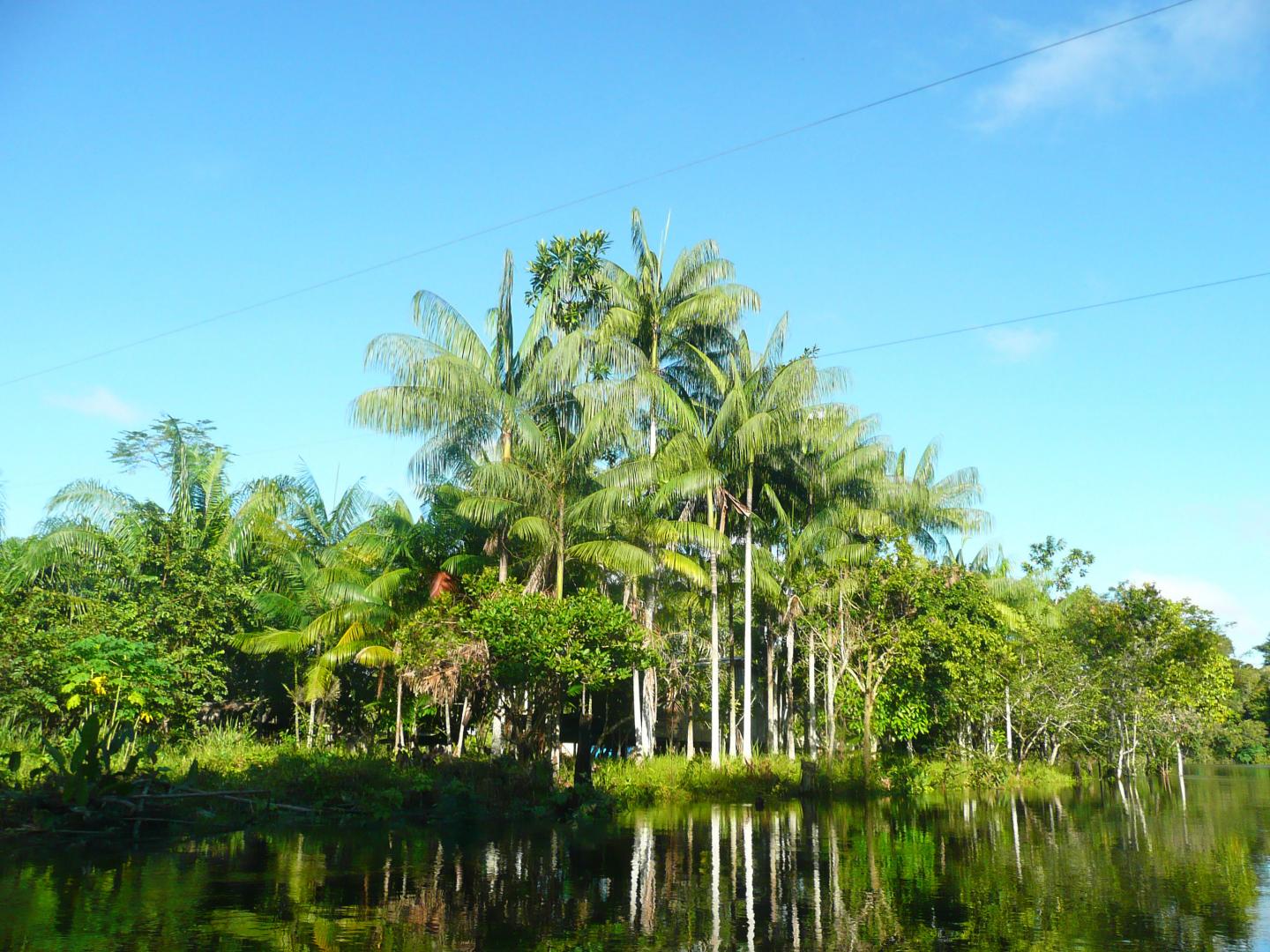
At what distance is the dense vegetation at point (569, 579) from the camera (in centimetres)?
2330

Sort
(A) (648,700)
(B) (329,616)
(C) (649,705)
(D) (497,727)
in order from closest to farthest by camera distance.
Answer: (D) (497,727) < (B) (329,616) < (A) (648,700) < (C) (649,705)

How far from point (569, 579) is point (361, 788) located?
30.0 ft

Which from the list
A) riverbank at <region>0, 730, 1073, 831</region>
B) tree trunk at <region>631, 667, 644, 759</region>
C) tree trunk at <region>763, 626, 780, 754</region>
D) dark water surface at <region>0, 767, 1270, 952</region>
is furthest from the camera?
tree trunk at <region>763, 626, 780, 754</region>

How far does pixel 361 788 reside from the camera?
66.0 feet

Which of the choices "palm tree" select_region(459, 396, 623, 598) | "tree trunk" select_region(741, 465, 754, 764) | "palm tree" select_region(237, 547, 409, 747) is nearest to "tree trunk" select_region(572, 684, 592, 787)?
"palm tree" select_region(459, 396, 623, 598)

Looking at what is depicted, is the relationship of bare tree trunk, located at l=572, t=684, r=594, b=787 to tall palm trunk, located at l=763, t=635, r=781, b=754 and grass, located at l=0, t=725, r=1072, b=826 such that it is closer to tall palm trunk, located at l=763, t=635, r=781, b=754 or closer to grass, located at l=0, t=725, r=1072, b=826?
grass, located at l=0, t=725, r=1072, b=826

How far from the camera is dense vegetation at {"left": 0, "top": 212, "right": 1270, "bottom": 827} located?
23.3 meters

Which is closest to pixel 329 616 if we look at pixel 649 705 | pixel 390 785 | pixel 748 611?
pixel 390 785

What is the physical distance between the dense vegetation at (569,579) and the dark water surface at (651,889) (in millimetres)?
5805

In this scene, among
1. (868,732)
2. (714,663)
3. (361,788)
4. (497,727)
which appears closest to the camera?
(361,788)

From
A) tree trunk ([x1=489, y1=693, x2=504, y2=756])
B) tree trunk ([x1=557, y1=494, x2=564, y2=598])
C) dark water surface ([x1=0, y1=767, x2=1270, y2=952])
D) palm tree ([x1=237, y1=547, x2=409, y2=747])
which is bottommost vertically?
dark water surface ([x1=0, y1=767, x2=1270, y2=952])

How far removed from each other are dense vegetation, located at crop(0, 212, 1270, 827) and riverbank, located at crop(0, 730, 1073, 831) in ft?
3.64

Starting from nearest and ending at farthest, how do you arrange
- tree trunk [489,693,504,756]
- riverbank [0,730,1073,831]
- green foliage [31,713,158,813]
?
1. green foliage [31,713,158,813]
2. riverbank [0,730,1073,831]
3. tree trunk [489,693,504,756]

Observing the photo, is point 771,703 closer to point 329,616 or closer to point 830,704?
point 830,704
